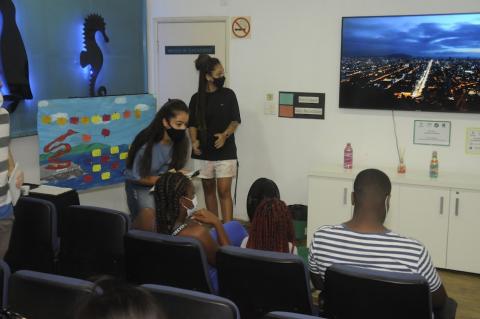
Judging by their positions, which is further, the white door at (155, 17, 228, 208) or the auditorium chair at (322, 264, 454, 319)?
the white door at (155, 17, 228, 208)

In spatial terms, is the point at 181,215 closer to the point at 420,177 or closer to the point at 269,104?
the point at 420,177

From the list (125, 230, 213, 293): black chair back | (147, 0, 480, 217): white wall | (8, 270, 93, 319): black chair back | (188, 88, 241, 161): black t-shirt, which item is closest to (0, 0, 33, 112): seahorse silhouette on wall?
(188, 88, 241, 161): black t-shirt

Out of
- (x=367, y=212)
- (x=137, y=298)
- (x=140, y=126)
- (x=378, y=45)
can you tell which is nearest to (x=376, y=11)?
(x=378, y=45)

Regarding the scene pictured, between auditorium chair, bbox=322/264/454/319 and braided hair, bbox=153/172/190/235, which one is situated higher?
braided hair, bbox=153/172/190/235

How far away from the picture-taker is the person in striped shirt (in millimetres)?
2248

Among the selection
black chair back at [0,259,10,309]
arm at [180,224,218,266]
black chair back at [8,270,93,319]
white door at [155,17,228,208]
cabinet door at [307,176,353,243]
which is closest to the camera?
black chair back at [8,270,93,319]

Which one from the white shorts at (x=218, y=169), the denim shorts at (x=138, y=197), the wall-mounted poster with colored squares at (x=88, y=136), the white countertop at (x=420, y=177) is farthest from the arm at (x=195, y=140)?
the denim shorts at (x=138, y=197)

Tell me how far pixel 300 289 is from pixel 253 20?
3597 mm

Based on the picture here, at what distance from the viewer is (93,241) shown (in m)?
3.07

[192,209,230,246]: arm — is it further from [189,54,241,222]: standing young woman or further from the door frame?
the door frame

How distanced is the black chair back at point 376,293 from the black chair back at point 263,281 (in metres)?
0.16

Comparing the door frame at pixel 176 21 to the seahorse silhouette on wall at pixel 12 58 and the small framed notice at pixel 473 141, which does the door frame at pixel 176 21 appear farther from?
the small framed notice at pixel 473 141

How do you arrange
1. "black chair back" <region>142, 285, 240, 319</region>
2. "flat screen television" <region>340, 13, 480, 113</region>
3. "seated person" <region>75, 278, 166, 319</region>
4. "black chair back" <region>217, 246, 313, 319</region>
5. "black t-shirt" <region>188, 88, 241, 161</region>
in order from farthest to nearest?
"black t-shirt" <region>188, 88, 241, 161</region>
"flat screen television" <region>340, 13, 480, 113</region>
"black chair back" <region>217, 246, 313, 319</region>
"black chair back" <region>142, 285, 240, 319</region>
"seated person" <region>75, 278, 166, 319</region>

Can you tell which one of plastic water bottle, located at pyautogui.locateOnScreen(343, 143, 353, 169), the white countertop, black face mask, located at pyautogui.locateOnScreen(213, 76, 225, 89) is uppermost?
black face mask, located at pyautogui.locateOnScreen(213, 76, 225, 89)
